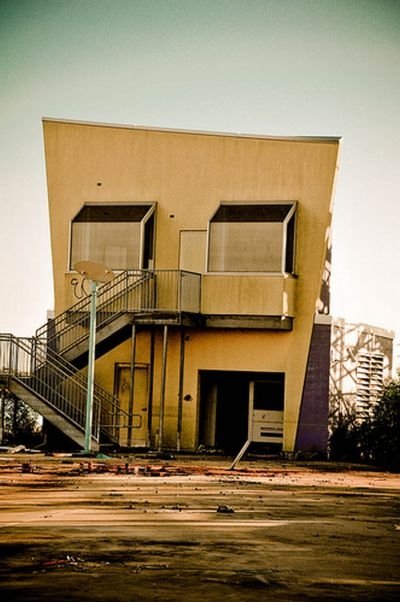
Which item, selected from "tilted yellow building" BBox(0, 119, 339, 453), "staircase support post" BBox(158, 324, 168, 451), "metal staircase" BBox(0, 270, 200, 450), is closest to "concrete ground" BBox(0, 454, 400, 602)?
"metal staircase" BBox(0, 270, 200, 450)

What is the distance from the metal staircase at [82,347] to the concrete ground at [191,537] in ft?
22.3

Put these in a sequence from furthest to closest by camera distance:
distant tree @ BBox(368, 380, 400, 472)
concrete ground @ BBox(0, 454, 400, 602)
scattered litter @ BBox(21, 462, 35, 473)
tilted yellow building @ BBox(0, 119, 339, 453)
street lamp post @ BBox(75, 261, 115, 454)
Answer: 1. tilted yellow building @ BBox(0, 119, 339, 453)
2. distant tree @ BBox(368, 380, 400, 472)
3. street lamp post @ BBox(75, 261, 115, 454)
4. scattered litter @ BBox(21, 462, 35, 473)
5. concrete ground @ BBox(0, 454, 400, 602)

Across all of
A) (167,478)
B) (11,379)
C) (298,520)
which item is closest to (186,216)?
(11,379)

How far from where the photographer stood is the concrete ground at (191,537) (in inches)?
307

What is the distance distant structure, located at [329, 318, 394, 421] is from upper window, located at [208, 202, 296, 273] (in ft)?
7.70

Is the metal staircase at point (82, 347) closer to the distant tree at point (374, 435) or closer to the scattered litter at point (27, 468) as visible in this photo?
the scattered litter at point (27, 468)

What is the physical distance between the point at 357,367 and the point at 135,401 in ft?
19.1

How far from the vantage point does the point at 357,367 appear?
97.1 ft

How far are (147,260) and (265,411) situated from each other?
489 cm

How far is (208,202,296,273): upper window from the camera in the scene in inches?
1077

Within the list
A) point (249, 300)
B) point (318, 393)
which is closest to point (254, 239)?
point (249, 300)

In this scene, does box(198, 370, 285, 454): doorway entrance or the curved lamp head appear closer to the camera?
the curved lamp head

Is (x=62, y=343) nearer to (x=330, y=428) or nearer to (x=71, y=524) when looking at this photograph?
(x=330, y=428)

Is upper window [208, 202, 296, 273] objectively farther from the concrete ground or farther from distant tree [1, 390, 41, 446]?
the concrete ground
